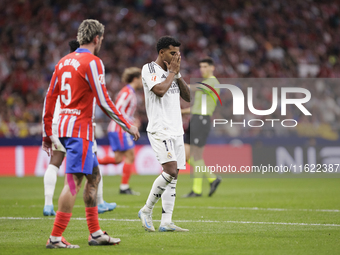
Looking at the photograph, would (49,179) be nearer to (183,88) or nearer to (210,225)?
(210,225)

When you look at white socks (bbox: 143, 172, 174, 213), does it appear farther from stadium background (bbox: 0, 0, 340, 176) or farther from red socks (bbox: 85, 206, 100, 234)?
stadium background (bbox: 0, 0, 340, 176)

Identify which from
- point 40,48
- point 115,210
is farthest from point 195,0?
point 115,210

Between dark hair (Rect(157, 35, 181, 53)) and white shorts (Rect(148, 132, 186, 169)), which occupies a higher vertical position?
dark hair (Rect(157, 35, 181, 53))

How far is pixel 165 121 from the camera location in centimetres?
607

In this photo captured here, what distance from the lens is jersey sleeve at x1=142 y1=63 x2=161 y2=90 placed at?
19.4 feet

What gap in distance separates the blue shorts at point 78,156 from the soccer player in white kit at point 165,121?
1285 millimetres

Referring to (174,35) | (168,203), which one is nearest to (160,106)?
(168,203)

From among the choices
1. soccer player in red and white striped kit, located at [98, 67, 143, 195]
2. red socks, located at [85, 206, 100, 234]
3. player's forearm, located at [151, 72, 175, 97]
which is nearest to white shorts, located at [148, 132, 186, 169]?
player's forearm, located at [151, 72, 175, 97]

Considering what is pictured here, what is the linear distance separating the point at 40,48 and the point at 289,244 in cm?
1866

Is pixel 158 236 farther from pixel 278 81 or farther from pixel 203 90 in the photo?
pixel 278 81

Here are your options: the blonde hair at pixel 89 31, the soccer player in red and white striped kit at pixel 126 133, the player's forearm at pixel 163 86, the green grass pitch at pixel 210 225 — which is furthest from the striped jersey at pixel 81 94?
the soccer player in red and white striped kit at pixel 126 133

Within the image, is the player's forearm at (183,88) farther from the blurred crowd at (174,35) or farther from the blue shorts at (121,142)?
the blurred crowd at (174,35)

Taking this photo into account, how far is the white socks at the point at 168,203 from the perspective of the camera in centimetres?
616

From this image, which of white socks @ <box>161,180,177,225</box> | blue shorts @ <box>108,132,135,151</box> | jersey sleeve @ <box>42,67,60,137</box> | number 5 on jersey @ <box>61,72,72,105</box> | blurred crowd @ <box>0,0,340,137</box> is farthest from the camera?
blurred crowd @ <box>0,0,340,137</box>
